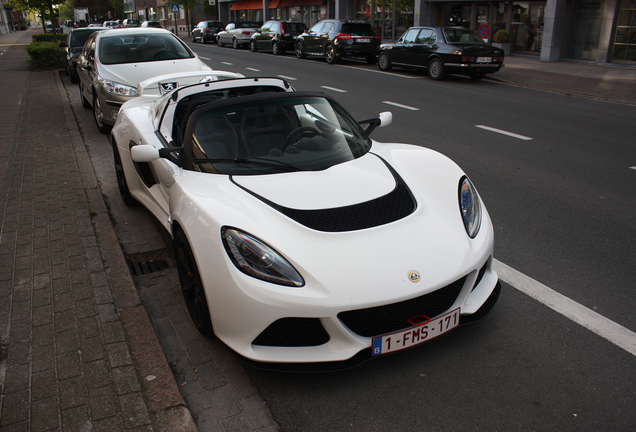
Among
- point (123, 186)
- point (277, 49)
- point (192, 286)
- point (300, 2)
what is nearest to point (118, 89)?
point (123, 186)

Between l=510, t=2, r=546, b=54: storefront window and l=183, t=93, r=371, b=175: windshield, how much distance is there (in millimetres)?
20897

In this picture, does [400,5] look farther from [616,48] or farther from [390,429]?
[390,429]

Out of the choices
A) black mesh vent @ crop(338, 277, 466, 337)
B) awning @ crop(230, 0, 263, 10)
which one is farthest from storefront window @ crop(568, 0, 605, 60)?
awning @ crop(230, 0, 263, 10)

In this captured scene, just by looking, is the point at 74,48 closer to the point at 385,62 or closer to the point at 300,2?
the point at 385,62

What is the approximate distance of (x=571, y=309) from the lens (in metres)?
3.32

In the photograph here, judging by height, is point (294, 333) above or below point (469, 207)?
below

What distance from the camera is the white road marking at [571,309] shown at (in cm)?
301

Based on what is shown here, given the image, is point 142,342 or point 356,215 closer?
point 356,215

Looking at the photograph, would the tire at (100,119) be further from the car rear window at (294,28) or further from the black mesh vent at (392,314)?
the car rear window at (294,28)

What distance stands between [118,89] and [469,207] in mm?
6697

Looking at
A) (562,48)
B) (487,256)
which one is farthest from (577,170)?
(562,48)

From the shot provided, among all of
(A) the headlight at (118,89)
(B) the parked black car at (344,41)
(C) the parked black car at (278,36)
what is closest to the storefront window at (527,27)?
(B) the parked black car at (344,41)

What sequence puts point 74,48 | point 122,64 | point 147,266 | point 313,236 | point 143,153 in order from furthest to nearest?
point 74,48
point 122,64
point 147,266
point 143,153
point 313,236

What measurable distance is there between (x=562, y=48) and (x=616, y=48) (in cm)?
227
